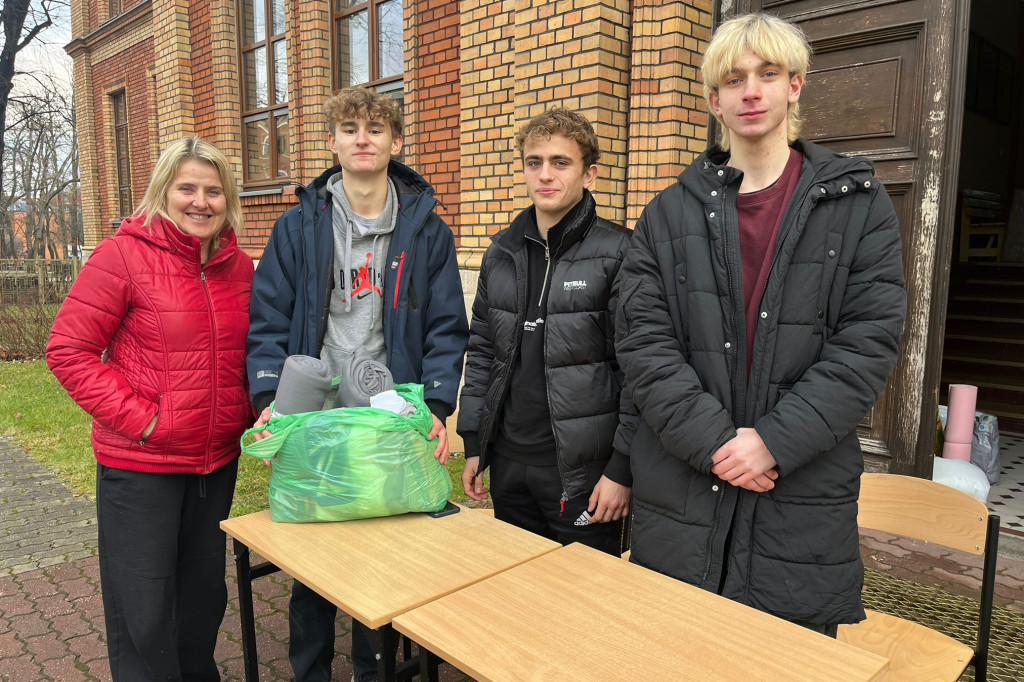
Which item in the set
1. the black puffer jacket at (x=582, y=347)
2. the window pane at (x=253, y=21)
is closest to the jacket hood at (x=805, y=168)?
the black puffer jacket at (x=582, y=347)

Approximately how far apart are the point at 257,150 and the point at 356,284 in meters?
7.01

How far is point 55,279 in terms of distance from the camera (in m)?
12.8

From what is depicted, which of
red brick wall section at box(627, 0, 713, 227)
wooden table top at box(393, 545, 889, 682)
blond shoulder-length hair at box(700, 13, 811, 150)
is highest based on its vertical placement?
red brick wall section at box(627, 0, 713, 227)

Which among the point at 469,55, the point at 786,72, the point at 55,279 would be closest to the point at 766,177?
the point at 786,72

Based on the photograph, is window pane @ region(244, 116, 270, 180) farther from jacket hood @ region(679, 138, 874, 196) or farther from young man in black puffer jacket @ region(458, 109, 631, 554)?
jacket hood @ region(679, 138, 874, 196)

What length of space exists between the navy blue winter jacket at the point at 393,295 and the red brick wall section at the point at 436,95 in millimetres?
3142

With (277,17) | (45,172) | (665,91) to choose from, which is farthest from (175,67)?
(45,172)

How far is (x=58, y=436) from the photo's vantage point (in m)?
6.82

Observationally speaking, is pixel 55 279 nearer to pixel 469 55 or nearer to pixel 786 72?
pixel 469 55

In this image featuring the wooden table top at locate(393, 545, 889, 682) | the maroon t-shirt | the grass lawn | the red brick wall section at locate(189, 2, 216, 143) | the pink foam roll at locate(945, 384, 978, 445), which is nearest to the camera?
the wooden table top at locate(393, 545, 889, 682)

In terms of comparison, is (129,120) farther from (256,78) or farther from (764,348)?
(764,348)

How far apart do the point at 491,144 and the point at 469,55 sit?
685 millimetres

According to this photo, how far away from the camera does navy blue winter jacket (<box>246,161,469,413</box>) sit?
2.43 metres

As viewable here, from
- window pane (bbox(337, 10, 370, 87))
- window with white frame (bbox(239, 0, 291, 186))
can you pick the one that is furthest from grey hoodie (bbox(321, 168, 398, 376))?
window with white frame (bbox(239, 0, 291, 186))
